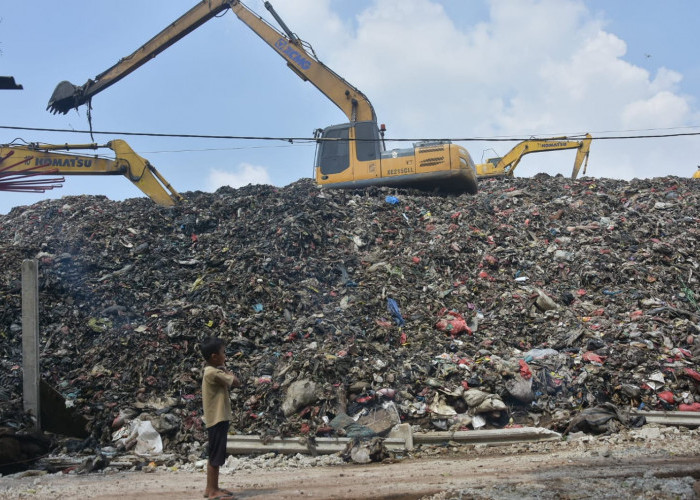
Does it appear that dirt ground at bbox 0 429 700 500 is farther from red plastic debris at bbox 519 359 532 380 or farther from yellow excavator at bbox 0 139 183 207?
yellow excavator at bbox 0 139 183 207

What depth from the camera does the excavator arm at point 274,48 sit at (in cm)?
1284

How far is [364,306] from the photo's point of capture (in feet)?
26.1

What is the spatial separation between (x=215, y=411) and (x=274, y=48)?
11.2 metres

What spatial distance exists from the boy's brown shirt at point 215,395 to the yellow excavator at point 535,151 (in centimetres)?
1595

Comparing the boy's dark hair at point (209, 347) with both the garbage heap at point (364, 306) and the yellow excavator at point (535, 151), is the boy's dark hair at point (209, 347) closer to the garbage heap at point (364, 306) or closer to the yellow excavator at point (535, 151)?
the garbage heap at point (364, 306)

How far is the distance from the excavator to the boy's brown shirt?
9.09 m

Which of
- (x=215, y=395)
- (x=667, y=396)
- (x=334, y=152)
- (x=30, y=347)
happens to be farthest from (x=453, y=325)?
(x=334, y=152)

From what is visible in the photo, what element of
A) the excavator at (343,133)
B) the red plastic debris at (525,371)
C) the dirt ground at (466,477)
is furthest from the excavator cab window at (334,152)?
the dirt ground at (466,477)

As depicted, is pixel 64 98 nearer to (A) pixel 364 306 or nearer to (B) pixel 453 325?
(A) pixel 364 306

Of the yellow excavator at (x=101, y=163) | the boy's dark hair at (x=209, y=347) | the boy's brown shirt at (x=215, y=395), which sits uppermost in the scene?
the yellow excavator at (x=101, y=163)

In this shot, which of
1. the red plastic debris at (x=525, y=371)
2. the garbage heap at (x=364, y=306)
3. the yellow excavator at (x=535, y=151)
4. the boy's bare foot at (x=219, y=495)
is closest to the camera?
the boy's bare foot at (x=219, y=495)

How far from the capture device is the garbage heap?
589cm

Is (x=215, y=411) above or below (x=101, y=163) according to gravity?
below

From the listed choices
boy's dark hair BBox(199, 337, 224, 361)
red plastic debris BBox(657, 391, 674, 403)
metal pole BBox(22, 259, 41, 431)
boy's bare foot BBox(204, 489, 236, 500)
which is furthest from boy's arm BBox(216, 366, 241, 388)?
red plastic debris BBox(657, 391, 674, 403)
